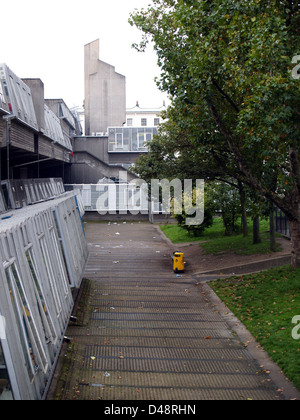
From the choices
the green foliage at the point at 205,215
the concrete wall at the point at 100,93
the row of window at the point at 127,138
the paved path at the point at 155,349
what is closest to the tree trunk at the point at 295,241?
the paved path at the point at 155,349

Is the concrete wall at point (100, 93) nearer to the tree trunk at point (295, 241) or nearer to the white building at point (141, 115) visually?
the white building at point (141, 115)

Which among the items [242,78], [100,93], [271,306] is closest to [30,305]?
[271,306]

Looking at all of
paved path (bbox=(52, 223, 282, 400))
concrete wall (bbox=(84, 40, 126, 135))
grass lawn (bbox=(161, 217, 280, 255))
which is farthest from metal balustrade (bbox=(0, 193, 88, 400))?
concrete wall (bbox=(84, 40, 126, 135))

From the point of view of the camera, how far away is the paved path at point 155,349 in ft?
22.8

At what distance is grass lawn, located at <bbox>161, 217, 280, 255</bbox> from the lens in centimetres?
1839

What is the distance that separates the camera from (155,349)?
8.89 metres

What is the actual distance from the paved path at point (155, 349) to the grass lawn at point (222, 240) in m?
3.42

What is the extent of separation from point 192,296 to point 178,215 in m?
12.9

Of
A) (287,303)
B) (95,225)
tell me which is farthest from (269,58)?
(95,225)

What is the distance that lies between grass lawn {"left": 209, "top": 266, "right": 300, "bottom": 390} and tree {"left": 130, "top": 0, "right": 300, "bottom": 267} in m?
1.17

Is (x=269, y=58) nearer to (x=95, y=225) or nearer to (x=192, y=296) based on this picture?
(x=192, y=296)

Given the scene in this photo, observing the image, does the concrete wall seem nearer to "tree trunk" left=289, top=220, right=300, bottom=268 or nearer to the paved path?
the paved path

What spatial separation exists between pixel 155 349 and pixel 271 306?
357cm

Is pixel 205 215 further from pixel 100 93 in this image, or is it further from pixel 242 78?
pixel 100 93
